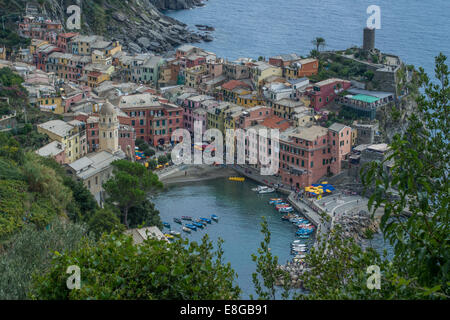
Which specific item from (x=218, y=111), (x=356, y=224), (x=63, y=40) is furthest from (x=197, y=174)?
(x=63, y=40)

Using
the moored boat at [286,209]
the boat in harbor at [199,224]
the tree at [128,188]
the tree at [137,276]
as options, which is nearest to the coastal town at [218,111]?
the moored boat at [286,209]

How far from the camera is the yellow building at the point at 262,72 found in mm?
45688

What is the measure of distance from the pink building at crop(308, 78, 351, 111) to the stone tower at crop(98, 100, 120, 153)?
12571mm

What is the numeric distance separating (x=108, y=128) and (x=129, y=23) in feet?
110

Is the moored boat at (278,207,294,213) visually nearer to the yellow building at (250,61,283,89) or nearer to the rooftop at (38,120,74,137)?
the rooftop at (38,120,74,137)

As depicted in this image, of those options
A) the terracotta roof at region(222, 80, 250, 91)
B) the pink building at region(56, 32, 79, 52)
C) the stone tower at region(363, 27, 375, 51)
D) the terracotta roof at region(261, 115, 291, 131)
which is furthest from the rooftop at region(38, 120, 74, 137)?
the stone tower at region(363, 27, 375, 51)

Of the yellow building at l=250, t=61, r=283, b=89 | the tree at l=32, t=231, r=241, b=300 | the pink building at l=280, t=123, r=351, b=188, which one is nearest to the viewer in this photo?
the tree at l=32, t=231, r=241, b=300

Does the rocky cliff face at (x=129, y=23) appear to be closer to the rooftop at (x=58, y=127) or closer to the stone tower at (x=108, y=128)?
the rooftop at (x=58, y=127)

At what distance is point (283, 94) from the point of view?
42.9 meters

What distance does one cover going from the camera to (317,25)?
80812mm

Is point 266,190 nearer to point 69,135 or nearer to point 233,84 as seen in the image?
point 69,135

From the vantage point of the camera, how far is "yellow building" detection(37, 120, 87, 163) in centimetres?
3512

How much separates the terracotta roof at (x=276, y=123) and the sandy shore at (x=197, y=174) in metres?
3.25
